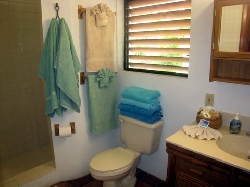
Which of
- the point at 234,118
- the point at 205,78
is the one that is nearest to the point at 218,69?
the point at 205,78

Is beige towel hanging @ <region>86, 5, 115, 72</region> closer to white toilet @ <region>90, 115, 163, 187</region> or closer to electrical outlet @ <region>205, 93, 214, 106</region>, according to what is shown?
white toilet @ <region>90, 115, 163, 187</region>

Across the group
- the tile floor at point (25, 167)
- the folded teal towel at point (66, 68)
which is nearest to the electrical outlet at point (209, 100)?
the folded teal towel at point (66, 68)

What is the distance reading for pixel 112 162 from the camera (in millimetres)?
1950

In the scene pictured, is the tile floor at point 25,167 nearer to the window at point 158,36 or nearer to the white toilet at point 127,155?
the white toilet at point 127,155

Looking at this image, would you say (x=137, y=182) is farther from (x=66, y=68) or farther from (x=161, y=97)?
(x=66, y=68)

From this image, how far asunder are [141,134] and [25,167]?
1439mm

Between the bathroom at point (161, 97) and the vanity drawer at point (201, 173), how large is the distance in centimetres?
55

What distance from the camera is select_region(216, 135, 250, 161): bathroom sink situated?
150cm

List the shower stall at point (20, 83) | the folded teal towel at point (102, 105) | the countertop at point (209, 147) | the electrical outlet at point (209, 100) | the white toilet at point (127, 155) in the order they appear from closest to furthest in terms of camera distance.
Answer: the countertop at point (209, 147)
the electrical outlet at point (209, 100)
the white toilet at point (127, 155)
the folded teal towel at point (102, 105)
the shower stall at point (20, 83)

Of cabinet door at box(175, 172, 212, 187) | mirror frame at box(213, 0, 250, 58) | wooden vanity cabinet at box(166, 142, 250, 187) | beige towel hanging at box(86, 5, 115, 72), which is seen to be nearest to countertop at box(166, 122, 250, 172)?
wooden vanity cabinet at box(166, 142, 250, 187)

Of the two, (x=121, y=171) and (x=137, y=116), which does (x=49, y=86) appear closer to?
(x=137, y=116)

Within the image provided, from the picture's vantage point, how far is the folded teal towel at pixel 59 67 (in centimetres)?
182

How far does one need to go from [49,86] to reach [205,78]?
4.41ft

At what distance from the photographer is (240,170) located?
121cm
